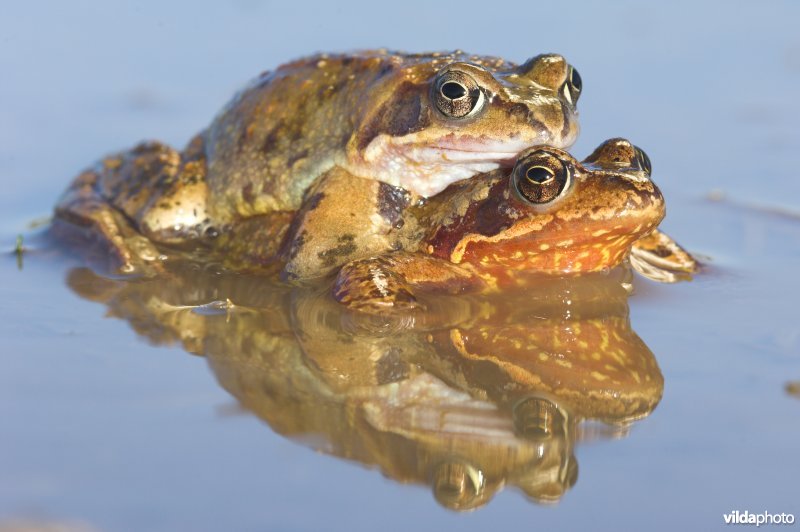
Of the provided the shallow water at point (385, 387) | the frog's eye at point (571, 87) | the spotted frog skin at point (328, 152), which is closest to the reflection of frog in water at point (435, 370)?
the shallow water at point (385, 387)

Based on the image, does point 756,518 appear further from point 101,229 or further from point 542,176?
point 101,229

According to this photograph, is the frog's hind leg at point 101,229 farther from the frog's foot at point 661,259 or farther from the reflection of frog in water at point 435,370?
the frog's foot at point 661,259

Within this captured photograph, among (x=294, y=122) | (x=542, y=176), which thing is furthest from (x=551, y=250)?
(x=294, y=122)

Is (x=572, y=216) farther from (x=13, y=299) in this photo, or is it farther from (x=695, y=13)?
(x=695, y=13)

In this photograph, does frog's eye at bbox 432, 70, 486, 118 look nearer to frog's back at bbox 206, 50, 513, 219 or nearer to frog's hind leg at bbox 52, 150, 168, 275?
frog's back at bbox 206, 50, 513, 219

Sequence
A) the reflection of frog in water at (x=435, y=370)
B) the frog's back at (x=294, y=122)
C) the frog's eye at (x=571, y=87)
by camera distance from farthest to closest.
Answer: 1. the frog's back at (x=294, y=122)
2. the frog's eye at (x=571, y=87)
3. the reflection of frog in water at (x=435, y=370)

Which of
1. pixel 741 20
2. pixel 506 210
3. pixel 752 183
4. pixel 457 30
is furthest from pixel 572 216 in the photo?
pixel 741 20
